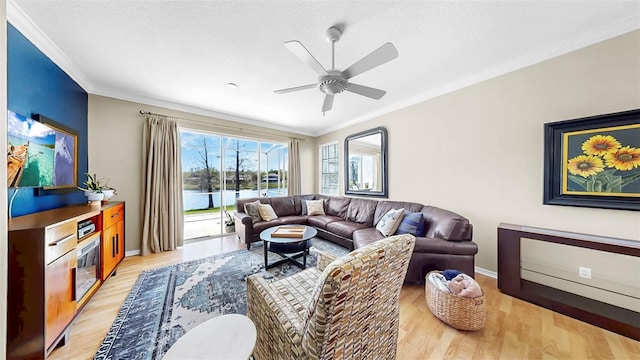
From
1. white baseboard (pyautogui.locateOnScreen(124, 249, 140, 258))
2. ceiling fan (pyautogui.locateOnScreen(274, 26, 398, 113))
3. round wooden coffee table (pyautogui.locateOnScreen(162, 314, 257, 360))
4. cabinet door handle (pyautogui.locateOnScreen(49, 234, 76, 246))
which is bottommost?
white baseboard (pyautogui.locateOnScreen(124, 249, 140, 258))

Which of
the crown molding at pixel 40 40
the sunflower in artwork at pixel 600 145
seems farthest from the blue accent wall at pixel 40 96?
the sunflower in artwork at pixel 600 145

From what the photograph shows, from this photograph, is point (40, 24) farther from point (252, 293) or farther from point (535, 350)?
point (535, 350)

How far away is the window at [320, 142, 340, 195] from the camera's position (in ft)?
16.8

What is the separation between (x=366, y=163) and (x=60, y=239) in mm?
4131

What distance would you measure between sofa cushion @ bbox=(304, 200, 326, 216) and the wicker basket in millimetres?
2991

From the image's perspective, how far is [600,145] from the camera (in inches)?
73.5

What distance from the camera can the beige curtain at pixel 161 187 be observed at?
3.34 metres

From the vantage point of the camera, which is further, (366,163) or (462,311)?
(366,163)

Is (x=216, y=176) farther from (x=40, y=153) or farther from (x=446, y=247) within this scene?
(x=446, y=247)

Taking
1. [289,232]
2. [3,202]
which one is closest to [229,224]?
[289,232]

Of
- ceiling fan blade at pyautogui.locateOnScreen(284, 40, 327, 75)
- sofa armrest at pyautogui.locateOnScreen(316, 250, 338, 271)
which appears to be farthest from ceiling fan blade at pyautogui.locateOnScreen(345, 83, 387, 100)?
sofa armrest at pyautogui.locateOnScreen(316, 250, 338, 271)

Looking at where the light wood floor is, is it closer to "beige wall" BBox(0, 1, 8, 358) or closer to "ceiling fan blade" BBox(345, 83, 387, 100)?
"beige wall" BBox(0, 1, 8, 358)

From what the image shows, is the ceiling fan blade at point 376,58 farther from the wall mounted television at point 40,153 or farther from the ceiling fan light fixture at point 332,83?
the wall mounted television at point 40,153

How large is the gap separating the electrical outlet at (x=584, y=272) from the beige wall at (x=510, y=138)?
382 millimetres
